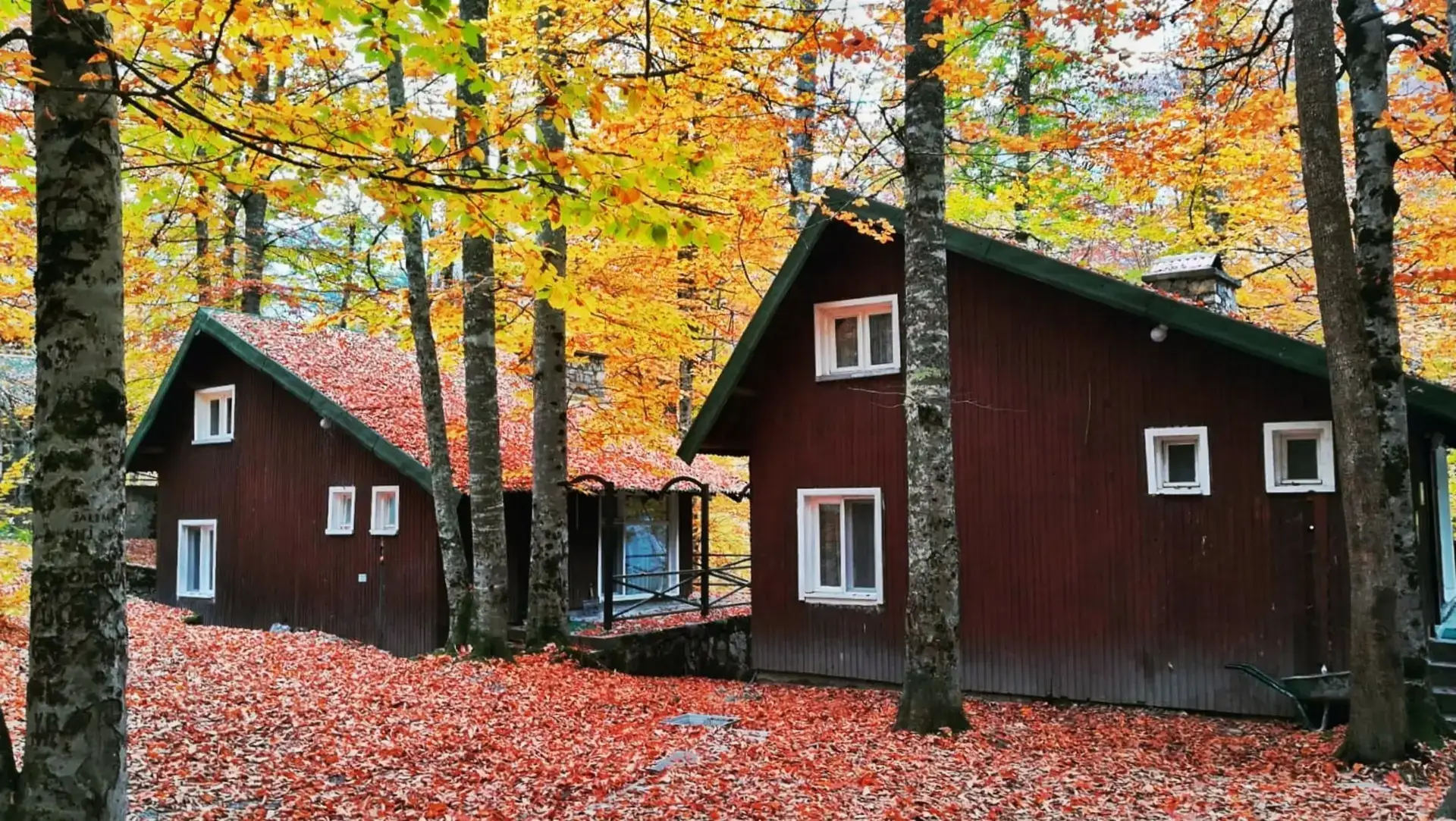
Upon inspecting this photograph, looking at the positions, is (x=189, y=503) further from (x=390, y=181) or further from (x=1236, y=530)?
(x=1236, y=530)

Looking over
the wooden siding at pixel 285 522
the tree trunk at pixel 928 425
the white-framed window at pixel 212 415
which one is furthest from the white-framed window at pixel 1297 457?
the white-framed window at pixel 212 415

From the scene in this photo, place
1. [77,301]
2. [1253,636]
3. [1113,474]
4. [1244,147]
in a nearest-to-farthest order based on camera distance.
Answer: [77,301] → [1253,636] → [1113,474] → [1244,147]

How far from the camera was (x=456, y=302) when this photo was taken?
52.1ft

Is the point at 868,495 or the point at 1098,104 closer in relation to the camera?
the point at 868,495

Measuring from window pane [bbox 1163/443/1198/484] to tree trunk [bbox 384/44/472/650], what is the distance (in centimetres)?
884

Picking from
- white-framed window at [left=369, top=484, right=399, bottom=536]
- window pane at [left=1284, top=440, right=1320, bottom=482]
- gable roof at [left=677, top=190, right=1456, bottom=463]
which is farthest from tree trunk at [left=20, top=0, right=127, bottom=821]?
white-framed window at [left=369, top=484, right=399, bottom=536]

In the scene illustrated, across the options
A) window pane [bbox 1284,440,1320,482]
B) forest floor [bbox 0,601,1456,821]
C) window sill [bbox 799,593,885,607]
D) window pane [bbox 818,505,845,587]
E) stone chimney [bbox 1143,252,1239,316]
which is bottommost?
forest floor [bbox 0,601,1456,821]

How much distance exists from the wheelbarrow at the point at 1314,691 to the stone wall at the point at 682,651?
7.07 meters

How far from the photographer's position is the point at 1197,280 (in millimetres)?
12133

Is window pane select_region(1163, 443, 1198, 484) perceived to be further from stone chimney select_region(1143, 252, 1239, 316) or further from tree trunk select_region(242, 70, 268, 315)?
tree trunk select_region(242, 70, 268, 315)

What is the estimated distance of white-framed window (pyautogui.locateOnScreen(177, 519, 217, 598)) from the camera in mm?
19625

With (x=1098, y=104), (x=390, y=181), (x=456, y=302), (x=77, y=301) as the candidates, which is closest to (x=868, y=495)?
(x=456, y=302)

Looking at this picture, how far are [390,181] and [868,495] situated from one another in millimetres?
8361

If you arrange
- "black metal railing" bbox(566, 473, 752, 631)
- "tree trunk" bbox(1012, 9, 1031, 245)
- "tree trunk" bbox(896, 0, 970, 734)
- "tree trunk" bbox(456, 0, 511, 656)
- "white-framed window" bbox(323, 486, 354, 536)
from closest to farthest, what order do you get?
"tree trunk" bbox(896, 0, 970, 734), "tree trunk" bbox(456, 0, 511, 656), "black metal railing" bbox(566, 473, 752, 631), "tree trunk" bbox(1012, 9, 1031, 245), "white-framed window" bbox(323, 486, 354, 536)
